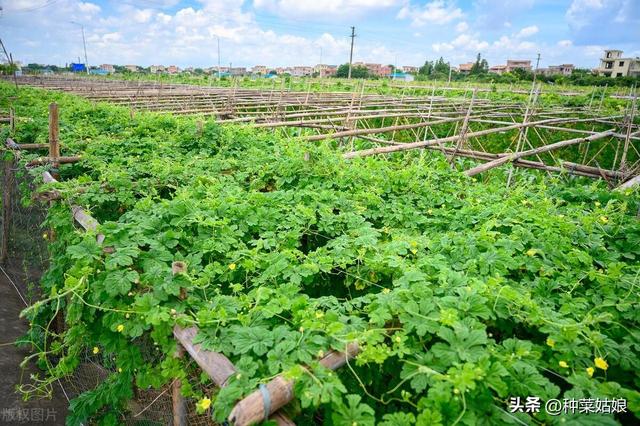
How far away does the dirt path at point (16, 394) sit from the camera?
4.11m

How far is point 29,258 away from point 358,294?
587 centimetres

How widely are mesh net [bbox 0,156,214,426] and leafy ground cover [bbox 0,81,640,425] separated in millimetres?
232

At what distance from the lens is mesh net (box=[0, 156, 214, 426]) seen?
3363mm

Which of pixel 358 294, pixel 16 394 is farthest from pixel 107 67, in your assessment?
pixel 358 294

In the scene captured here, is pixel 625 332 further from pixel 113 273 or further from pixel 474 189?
pixel 113 273

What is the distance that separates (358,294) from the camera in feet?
10.5

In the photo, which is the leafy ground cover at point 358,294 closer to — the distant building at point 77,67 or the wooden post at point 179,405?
the wooden post at point 179,405

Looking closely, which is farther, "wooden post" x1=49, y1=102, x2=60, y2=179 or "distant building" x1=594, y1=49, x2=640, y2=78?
"distant building" x1=594, y1=49, x2=640, y2=78

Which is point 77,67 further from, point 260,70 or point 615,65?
point 615,65

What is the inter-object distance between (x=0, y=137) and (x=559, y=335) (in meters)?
8.60

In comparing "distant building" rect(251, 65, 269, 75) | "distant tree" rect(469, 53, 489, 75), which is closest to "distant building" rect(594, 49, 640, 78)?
"distant tree" rect(469, 53, 489, 75)

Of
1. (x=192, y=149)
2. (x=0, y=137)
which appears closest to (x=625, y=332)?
(x=192, y=149)

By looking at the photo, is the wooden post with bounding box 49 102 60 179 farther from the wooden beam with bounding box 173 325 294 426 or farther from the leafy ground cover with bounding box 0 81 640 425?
the wooden beam with bounding box 173 325 294 426

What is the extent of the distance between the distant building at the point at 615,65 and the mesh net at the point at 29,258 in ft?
251
